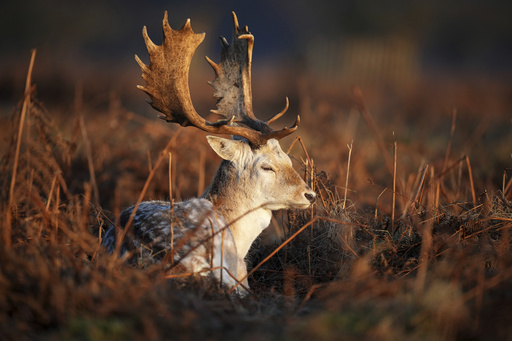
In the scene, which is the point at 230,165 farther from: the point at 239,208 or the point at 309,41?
the point at 309,41

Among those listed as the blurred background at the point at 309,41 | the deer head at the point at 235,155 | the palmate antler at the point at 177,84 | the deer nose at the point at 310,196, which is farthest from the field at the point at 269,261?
the blurred background at the point at 309,41

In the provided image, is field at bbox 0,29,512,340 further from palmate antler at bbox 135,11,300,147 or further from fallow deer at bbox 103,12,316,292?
palmate antler at bbox 135,11,300,147

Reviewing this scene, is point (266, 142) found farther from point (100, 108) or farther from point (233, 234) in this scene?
point (100, 108)

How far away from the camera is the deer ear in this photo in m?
4.68

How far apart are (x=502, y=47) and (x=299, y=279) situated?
1984 inches

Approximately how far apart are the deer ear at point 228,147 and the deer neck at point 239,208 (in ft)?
0.33

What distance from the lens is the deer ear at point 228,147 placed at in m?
4.68

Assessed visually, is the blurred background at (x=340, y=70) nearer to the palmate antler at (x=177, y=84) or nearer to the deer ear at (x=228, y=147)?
the deer ear at (x=228, y=147)

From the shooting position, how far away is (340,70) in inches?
1049

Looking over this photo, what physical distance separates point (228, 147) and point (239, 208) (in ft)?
1.84

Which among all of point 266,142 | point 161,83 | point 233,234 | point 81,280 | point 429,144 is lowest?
point 429,144

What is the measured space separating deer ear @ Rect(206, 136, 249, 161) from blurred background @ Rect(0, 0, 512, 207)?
88.6 inches

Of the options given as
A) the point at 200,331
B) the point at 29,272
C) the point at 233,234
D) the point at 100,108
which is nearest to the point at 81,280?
the point at 29,272

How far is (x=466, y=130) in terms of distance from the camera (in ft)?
40.7
